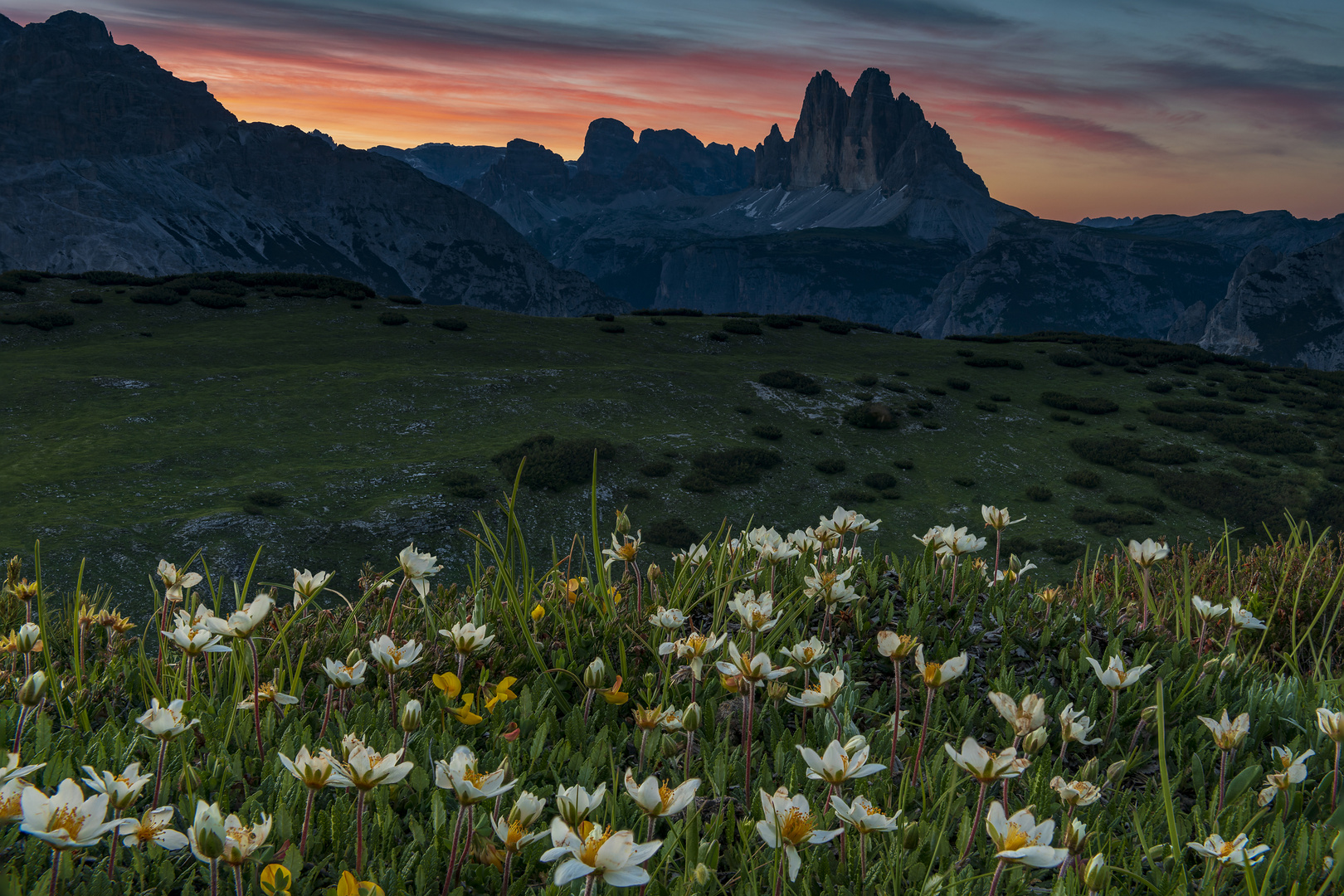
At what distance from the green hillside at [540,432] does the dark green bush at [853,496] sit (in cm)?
8

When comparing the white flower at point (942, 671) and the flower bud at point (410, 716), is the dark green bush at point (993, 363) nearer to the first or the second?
the white flower at point (942, 671)

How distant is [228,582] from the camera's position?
13641 millimetres

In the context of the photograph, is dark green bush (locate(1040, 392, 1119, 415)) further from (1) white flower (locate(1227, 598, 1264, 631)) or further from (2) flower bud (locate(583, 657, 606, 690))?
(2) flower bud (locate(583, 657, 606, 690))

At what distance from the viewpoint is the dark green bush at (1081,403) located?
3130cm

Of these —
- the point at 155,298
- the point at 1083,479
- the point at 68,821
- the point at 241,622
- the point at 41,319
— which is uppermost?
the point at 68,821

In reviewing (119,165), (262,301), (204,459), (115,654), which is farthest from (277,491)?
(119,165)

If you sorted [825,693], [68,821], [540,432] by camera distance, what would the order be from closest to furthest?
[68,821], [825,693], [540,432]

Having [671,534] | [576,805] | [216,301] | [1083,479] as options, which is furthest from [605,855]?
[216,301]

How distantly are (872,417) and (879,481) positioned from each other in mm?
5437

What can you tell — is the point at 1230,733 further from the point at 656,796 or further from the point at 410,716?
the point at 410,716

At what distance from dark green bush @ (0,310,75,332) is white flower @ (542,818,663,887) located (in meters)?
36.8

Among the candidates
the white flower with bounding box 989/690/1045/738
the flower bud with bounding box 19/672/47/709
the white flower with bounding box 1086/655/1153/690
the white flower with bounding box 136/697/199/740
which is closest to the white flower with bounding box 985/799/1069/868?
the white flower with bounding box 989/690/1045/738

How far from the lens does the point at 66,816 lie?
154cm

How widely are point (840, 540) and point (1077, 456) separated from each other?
24.9 m
